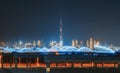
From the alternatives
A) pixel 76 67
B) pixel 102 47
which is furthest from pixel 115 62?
pixel 102 47

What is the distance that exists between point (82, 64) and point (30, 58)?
24.1 feet

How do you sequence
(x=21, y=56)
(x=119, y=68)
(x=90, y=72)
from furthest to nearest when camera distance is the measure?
(x=21, y=56) < (x=119, y=68) < (x=90, y=72)

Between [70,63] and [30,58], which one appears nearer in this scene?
[70,63]

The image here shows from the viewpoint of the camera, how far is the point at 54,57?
39750 mm

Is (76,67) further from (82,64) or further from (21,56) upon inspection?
(21,56)

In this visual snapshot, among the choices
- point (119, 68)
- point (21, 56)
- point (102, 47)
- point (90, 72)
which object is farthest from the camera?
point (102, 47)

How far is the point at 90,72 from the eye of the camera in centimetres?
3725

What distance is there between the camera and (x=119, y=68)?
39750 mm

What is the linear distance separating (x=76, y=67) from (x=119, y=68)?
191 inches

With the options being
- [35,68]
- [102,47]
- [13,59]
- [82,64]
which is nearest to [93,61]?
[82,64]

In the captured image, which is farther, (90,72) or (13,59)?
(13,59)

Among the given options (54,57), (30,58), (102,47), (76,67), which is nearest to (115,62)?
(76,67)

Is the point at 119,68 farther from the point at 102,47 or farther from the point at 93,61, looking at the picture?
the point at 102,47

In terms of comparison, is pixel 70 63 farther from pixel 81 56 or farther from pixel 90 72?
pixel 90 72
